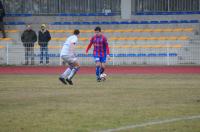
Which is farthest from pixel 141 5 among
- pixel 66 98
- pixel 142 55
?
pixel 66 98

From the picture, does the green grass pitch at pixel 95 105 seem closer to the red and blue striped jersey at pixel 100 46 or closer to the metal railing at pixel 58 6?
the red and blue striped jersey at pixel 100 46

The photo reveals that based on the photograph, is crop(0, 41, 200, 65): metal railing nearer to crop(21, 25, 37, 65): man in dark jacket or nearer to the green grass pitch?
crop(21, 25, 37, 65): man in dark jacket

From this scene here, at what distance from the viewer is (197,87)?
1948cm

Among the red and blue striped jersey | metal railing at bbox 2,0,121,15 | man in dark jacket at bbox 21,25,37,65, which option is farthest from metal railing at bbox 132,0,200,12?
the red and blue striped jersey

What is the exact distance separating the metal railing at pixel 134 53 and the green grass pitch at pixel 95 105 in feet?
39.3

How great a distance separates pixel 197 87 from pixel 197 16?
20521mm

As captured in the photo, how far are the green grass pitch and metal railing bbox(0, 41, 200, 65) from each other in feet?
39.3

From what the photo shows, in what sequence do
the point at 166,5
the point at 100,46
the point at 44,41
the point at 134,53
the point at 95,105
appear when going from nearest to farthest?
the point at 95,105
the point at 100,46
the point at 134,53
the point at 44,41
the point at 166,5

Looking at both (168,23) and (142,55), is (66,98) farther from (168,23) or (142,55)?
(168,23)

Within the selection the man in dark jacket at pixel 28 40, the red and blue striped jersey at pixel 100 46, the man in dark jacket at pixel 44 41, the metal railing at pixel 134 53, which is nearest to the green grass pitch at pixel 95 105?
the red and blue striped jersey at pixel 100 46

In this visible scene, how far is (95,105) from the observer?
14.6m

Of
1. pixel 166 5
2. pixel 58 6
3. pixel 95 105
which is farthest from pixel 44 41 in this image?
pixel 95 105

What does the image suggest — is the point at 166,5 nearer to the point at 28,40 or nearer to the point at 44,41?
the point at 44,41

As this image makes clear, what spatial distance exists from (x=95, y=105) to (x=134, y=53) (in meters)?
20.0
